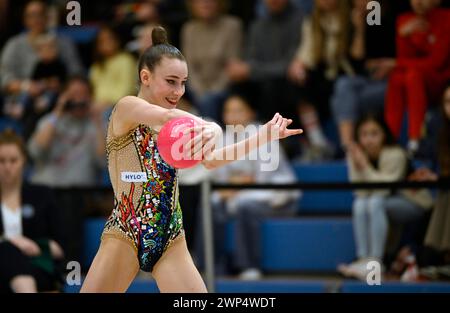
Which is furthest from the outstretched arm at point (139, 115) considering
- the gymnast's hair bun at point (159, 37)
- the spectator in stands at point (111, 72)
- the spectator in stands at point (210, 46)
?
the spectator in stands at point (111, 72)

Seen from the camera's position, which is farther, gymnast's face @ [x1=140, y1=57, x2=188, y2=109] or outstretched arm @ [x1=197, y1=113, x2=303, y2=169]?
gymnast's face @ [x1=140, y1=57, x2=188, y2=109]

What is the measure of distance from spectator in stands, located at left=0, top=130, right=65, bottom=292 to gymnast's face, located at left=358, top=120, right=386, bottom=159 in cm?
240

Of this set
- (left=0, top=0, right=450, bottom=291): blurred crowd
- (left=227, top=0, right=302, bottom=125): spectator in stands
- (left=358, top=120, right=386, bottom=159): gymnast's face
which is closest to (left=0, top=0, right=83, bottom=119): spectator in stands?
(left=0, top=0, right=450, bottom=291): blurred crowd

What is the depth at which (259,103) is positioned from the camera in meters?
7.55

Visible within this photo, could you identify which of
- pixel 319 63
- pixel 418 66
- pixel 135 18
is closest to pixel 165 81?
pixel 418 66

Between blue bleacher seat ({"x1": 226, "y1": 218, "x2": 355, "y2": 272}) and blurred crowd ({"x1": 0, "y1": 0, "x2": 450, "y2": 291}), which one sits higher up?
blurred crowd ({"x1": 0, "y1": 0, "x2": 450, "y2": 291})

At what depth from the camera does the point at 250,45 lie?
770 cm

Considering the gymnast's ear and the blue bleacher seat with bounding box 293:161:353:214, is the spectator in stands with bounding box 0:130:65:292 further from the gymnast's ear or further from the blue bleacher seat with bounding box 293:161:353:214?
the gymnast's ear

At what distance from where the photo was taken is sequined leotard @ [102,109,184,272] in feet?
12.9

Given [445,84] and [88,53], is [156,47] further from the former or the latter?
[88,53]

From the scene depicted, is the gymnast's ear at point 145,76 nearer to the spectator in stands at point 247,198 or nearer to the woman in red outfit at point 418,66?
the spectator in stands at point 247,198

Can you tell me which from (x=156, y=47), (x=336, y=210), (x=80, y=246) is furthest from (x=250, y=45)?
(x=156, y=47)

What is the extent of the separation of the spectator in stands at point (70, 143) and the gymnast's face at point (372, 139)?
2.46 m

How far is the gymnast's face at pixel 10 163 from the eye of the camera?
20.5ft
